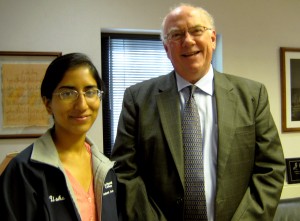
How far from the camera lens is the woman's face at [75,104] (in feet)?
3.55

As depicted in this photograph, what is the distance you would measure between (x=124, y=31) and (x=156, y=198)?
1.63m

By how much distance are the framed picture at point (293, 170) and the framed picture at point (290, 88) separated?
280 mm

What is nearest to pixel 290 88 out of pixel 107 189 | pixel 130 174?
pixel 130 174

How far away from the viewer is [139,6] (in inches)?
98.4

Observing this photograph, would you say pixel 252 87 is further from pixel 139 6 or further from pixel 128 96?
pixel 139 6

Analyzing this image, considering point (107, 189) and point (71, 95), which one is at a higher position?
point (71, 95)

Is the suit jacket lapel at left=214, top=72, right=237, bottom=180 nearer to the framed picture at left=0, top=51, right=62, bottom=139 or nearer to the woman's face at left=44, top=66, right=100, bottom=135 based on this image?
the woman's face at left=44, top=66, right=100, bottom=135

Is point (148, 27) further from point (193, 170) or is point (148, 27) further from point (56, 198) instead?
point (56, 198)

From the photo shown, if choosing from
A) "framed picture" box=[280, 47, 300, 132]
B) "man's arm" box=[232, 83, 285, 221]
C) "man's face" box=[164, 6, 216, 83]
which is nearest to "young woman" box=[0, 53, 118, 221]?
"man's face" box=[164, 6, 216, 83]

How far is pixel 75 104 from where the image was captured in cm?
109

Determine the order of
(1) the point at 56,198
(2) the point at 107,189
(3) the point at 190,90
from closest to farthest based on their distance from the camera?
(1) the point at 56,198, (2) the point at 107,189, (3) the point at 190,90

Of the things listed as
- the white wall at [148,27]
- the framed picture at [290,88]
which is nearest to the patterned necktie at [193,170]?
the white wall at [148,27]

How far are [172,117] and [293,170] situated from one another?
74.8 inches

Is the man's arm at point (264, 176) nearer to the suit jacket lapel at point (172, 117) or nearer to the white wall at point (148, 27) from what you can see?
the suit jacket lapel at point (172, 117)
